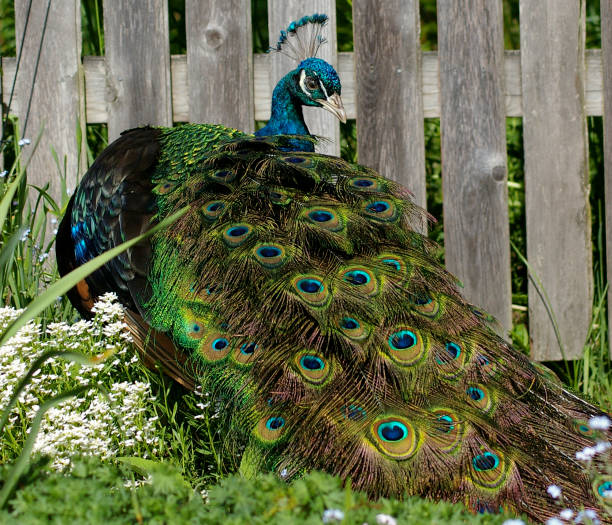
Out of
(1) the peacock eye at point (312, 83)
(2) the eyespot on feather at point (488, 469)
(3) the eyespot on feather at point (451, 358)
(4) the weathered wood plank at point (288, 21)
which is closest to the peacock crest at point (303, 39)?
(4) the weathered wood plank at point (288, 21)

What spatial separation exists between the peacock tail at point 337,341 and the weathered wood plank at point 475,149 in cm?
103

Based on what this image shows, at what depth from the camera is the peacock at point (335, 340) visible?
7.49ft

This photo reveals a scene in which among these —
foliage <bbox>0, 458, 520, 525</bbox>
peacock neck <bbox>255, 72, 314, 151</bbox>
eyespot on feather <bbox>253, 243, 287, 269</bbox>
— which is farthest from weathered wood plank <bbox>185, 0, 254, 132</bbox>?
foliage <bbox>0, 458, 520, 525</bbox>

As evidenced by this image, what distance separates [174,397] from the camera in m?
3.28

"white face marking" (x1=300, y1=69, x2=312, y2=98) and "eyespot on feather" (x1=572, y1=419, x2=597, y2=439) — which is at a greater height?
"white face marking" (x1=300, y1=69, x2=312, y2=98)

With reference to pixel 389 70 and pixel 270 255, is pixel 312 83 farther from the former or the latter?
pixel 270 255

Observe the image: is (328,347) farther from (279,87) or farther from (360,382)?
(279,87)

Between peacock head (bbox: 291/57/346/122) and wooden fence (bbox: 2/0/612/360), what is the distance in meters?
0.37

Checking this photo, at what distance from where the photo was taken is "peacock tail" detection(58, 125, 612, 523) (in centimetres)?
228

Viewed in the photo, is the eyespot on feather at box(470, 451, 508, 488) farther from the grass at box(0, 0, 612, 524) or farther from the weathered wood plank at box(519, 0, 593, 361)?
the weathered wood plank at box(519, 0, 593, 361)

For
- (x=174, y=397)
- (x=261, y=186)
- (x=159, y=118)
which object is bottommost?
(x=174, y=397)

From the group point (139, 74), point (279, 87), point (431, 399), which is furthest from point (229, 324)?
point (139, 74)

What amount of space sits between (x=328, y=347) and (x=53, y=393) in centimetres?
119

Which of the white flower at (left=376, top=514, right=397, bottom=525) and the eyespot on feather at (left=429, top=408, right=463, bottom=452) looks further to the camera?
the eyespot on feather at (left=429, top=408, right=463, bottom=452)
